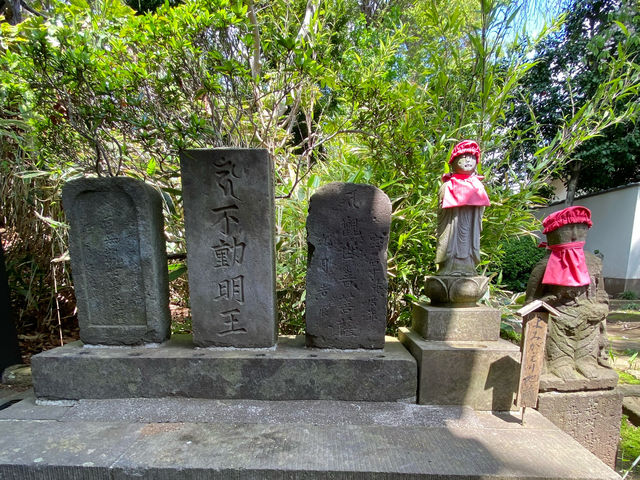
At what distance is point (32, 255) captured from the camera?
3973 millimetres

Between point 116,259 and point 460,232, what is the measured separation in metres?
2.63

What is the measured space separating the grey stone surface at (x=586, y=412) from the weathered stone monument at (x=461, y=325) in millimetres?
439

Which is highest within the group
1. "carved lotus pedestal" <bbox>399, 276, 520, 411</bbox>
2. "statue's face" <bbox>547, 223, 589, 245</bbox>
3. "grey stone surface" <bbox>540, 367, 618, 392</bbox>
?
"statue's face" <bbox>547, 223, 589, 245</bbox>

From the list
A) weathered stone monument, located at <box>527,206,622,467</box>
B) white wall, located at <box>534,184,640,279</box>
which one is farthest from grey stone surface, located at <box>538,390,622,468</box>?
white wall, located at <box>534,184,640,279</box>

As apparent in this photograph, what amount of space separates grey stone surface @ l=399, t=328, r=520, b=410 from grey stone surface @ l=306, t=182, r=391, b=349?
1.29ft

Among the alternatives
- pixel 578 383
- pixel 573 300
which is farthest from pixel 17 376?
pixel 573 300

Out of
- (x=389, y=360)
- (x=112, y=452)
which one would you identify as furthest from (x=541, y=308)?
(x=112, y=452)

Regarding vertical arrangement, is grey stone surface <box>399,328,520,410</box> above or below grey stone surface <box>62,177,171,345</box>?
below

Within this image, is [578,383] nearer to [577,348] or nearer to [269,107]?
[577,348]

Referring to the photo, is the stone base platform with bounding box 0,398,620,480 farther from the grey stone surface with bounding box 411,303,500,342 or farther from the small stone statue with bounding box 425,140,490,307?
the small stone statue with bounding box 425,140,490,307

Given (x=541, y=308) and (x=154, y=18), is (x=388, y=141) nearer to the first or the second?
(x=541, y=308)

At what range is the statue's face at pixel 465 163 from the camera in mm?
2275

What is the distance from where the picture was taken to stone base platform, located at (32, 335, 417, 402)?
2188 millimetres

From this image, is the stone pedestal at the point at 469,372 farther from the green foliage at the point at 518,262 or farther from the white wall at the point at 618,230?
the white wall at the point at 618,230
